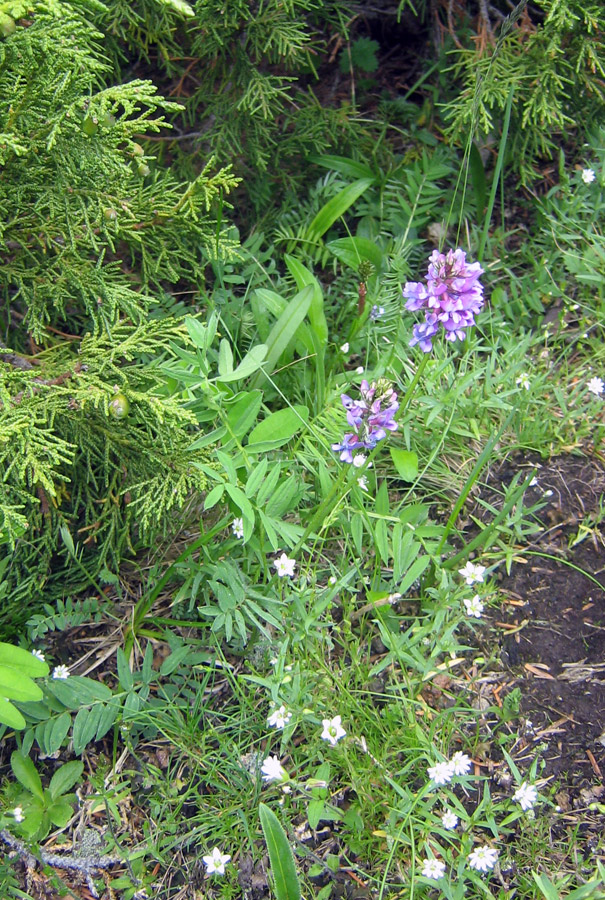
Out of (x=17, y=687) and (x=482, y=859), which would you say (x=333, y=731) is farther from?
(x=17, y=687)

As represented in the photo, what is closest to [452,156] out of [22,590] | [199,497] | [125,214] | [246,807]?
[125,214]

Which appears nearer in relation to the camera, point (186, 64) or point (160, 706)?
point (160, 706)

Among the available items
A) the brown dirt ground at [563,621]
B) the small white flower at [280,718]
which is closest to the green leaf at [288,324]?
the brown dirt ground at [563,621]

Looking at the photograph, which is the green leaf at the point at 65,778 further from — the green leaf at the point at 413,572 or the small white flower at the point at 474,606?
the small white flower at the point at 474,606

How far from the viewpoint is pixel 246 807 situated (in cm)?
205

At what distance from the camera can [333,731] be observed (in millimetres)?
1953

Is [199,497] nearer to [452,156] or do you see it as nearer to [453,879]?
[453,879]

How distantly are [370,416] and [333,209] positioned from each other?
1.34m

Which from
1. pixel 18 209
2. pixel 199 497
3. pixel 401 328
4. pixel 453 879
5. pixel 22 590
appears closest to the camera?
pixel 453 879

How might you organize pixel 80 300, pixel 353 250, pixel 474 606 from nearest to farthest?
pixel 474 606 → pixel 80 300 → pixel 353 250

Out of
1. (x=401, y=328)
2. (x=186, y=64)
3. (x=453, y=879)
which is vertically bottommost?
(x=453, y=879)

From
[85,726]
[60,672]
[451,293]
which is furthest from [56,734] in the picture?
[451,293]

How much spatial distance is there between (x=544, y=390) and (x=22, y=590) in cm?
201

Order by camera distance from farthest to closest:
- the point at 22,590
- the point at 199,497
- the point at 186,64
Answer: the point at 186,64
the point at 199,497
the point at 22,590
